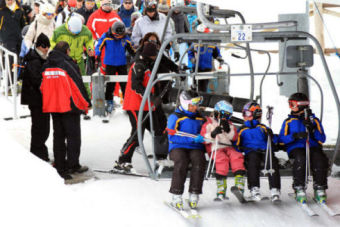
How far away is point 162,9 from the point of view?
13008mm

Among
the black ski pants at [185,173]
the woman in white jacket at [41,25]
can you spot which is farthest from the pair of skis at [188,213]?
the woman in white jacket at [41,25]

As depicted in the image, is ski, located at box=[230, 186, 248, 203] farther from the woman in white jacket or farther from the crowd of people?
the woman in white jacket

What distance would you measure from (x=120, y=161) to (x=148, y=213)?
202cm

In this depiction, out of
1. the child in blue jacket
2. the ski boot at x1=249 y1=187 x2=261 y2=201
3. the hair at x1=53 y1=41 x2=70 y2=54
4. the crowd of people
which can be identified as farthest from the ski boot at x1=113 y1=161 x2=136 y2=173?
the child in blue jacket

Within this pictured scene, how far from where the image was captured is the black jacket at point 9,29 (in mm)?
14625

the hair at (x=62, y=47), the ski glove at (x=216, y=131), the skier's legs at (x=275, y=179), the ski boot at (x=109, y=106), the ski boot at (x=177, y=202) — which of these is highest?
the hair at (x=62, y=47)

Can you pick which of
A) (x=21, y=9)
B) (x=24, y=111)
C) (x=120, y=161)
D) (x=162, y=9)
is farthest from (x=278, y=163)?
(x=21, y=9)

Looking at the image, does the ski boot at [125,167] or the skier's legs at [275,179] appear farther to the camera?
the ski boot at [125,167]

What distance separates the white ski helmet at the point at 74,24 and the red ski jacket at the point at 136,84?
9.69ft

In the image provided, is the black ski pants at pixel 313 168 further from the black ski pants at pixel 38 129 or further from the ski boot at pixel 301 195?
the black ski pants at pixel 38 129

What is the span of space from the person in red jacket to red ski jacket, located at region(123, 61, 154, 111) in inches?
21.7

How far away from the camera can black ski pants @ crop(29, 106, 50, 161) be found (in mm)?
9047

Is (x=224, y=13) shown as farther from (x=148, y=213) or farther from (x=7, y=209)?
(x=7, y=209)

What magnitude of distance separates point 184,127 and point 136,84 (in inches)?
56.2
